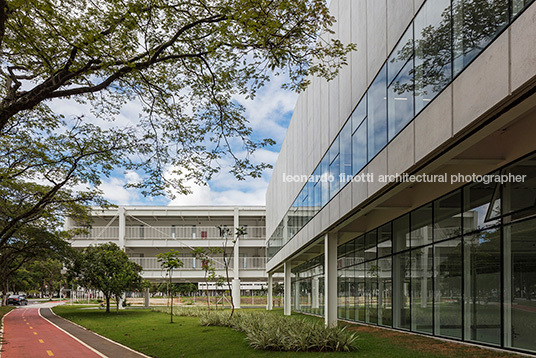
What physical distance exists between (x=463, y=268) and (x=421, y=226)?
3.17 m

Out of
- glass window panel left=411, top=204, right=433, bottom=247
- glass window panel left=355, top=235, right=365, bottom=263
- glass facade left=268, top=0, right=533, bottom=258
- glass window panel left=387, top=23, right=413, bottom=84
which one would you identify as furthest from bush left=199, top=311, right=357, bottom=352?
glass window panel left=387, top=23, right=413, bottom=84

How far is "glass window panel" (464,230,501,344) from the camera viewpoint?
11.4 m

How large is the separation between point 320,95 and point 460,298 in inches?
501

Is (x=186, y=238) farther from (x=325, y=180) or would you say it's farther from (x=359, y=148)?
(x=359, y=148)

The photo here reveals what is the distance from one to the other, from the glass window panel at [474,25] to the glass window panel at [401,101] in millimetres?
2355

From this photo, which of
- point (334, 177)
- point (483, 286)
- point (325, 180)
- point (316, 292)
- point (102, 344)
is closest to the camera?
point (483, 286)

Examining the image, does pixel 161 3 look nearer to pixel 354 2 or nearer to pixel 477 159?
pixel 477 159

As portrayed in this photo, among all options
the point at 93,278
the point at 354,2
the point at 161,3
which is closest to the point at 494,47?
the point at 161,3

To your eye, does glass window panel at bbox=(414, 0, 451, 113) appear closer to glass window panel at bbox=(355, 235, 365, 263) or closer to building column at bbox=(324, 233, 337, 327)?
building column at bbox=(324, 233, 337, 327)

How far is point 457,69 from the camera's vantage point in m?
9.20

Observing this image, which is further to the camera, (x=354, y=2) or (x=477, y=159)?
(x=354, y=2)

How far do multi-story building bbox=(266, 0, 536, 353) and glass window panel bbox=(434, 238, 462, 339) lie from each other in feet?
0.19

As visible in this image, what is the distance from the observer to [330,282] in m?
21.1

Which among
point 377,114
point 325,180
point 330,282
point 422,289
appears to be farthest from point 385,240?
point 377,114
